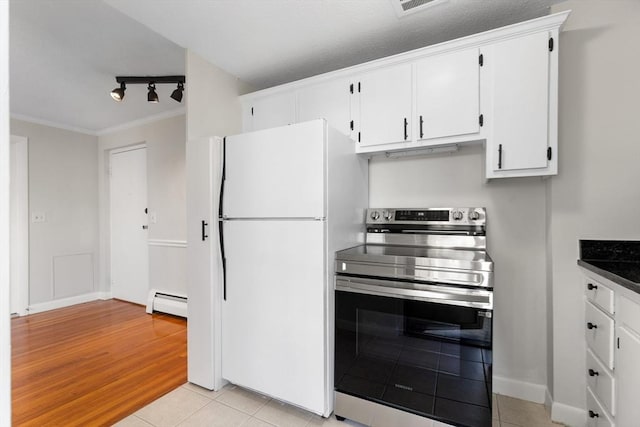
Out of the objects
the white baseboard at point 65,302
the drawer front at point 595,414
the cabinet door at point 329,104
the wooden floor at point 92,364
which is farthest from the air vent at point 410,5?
the white baseboard at point 65,302

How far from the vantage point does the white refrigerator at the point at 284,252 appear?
170cm

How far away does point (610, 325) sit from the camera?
131 cm

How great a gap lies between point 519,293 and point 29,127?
5602 mm

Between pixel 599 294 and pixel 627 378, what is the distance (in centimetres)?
42

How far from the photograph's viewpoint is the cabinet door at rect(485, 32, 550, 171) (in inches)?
64.8

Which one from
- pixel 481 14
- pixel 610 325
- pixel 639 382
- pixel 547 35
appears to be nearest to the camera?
pixel 639 382

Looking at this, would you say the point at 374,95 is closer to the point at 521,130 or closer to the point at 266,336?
the point at 521,130

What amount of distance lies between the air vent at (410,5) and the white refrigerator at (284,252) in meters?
0.82

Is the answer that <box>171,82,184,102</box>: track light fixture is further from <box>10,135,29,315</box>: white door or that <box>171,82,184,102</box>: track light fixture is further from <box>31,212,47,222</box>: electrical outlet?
<box>31,212,47,222</box>: electrical outlet

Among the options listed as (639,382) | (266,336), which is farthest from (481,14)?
(266,336)

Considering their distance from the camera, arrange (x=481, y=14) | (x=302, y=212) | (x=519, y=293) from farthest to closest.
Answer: (x=519, y=293) < (x=481, y=14) < (x=302, y=212)

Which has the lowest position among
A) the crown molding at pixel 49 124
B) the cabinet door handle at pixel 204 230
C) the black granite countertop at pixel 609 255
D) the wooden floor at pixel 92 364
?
the wooden floor at pixel 92 364

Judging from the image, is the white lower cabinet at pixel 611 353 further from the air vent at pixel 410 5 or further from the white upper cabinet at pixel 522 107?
the air vent at pixel 410 5
